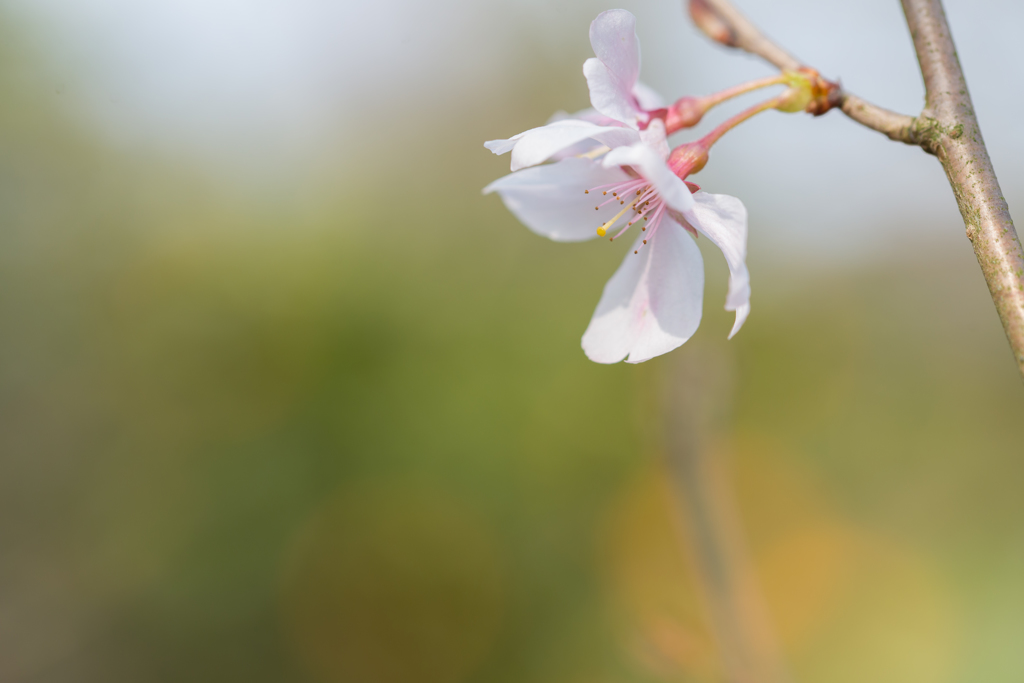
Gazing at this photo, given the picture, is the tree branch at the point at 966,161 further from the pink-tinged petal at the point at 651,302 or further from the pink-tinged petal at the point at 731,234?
the pink-tinged petal at the point at 651,302

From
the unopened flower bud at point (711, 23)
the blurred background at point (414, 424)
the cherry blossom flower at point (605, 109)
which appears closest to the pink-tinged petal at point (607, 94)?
the cherry blossom flower at point (605, 109)

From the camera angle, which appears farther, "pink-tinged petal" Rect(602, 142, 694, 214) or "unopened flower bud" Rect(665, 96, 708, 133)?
"unopened flower bud" Rect(665, 96, 708, 133)

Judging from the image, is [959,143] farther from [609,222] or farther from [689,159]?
[609,222]

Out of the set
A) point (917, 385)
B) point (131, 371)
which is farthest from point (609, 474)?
point (131, 371)

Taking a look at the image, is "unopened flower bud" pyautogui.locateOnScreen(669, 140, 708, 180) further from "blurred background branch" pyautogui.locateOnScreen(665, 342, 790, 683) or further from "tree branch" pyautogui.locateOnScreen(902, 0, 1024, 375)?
"blurred background branch" pyautogui.locateOnScreen(665, 342, 790, 683)

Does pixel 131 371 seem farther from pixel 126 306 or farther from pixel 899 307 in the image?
pixel 899 307

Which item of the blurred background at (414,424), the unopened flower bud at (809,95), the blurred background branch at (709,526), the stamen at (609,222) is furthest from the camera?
the blurred background at (414,424)

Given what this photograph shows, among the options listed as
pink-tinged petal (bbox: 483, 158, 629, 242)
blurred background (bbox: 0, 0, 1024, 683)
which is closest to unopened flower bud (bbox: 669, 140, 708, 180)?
pink-tinged petal (bbox: 483, 158, 629, 242)
